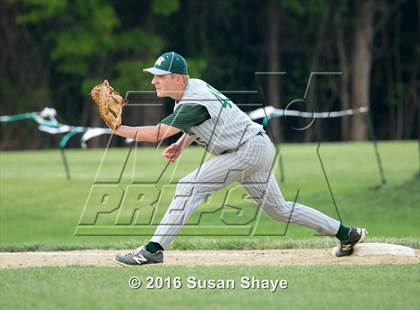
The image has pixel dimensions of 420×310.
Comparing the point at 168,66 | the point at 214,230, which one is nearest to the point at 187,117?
the point at 168,66

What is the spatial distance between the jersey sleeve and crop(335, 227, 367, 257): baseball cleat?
6.17 ft

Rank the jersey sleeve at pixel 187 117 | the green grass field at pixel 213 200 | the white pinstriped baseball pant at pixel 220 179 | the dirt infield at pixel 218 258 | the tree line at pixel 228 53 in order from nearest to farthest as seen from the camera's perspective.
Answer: the jersey sleeve at pixel 187 117 → the white pinstriped baseball pant at pixel 220 179 → the dirt infield at pixel 218 258 → the green grass field at pixel 213 200 → the tree line at pixel 228 53

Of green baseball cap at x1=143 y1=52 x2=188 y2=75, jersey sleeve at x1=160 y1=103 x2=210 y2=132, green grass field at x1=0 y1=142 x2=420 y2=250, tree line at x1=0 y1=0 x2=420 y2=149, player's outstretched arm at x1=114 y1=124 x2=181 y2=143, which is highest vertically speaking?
green baseball cap at x1=143 y1=52 x2=188 y2=75

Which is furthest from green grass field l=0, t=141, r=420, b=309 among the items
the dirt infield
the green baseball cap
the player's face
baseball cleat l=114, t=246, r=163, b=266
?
the green baseball cap

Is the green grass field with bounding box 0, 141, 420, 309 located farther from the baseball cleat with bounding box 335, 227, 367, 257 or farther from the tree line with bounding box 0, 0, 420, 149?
the tree line with bounding box 0, 0, 420, 149

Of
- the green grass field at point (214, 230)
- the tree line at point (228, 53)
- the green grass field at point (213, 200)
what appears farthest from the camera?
the tree line at point (228, 53)

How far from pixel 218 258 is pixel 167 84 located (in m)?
2.01

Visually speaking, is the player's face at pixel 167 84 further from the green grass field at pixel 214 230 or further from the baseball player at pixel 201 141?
the green grass field at pixel 214 230

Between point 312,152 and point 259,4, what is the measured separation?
622 inches

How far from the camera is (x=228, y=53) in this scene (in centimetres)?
4284

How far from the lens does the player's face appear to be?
9.02 m

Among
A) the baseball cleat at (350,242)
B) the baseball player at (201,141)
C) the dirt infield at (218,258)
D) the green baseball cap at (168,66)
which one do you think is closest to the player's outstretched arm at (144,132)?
the baseball player at (201,141)

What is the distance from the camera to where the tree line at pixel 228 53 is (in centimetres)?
3950

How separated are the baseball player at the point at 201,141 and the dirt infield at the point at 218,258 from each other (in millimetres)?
750
